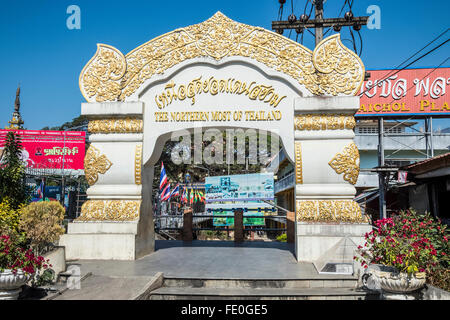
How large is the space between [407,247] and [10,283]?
16.2ft

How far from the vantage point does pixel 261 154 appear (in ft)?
93.0

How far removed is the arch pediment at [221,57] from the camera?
7469 millimetres

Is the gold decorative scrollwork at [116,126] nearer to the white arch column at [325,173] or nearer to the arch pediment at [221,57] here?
the arch pediment at [221,57]

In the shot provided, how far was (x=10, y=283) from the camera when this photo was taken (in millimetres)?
4207

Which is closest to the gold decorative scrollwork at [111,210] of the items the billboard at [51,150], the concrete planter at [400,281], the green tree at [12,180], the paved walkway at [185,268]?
the paved walkway at [185,268]

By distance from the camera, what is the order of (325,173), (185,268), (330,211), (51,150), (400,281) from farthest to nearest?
(51,150), (325,173), (330,211), (185,268), (400,281)

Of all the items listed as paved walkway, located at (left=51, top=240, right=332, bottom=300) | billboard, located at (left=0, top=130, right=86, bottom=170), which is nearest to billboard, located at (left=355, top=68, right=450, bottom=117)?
paved walkway, located at (left=51, top=240, right=332, bottom=300)

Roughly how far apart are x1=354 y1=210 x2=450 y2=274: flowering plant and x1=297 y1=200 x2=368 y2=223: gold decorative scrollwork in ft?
5.75

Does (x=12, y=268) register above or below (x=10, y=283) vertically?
above

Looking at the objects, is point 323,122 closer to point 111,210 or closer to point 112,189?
point 112,189

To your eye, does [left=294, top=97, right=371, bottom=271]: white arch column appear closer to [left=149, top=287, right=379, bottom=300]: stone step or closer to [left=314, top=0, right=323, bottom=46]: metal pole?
[left=149, top=287, right=379, bottom=300]: stone step

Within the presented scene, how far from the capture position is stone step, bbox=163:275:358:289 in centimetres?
545

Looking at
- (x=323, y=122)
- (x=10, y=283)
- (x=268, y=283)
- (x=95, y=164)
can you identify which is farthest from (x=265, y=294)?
(x=95, y=164)
